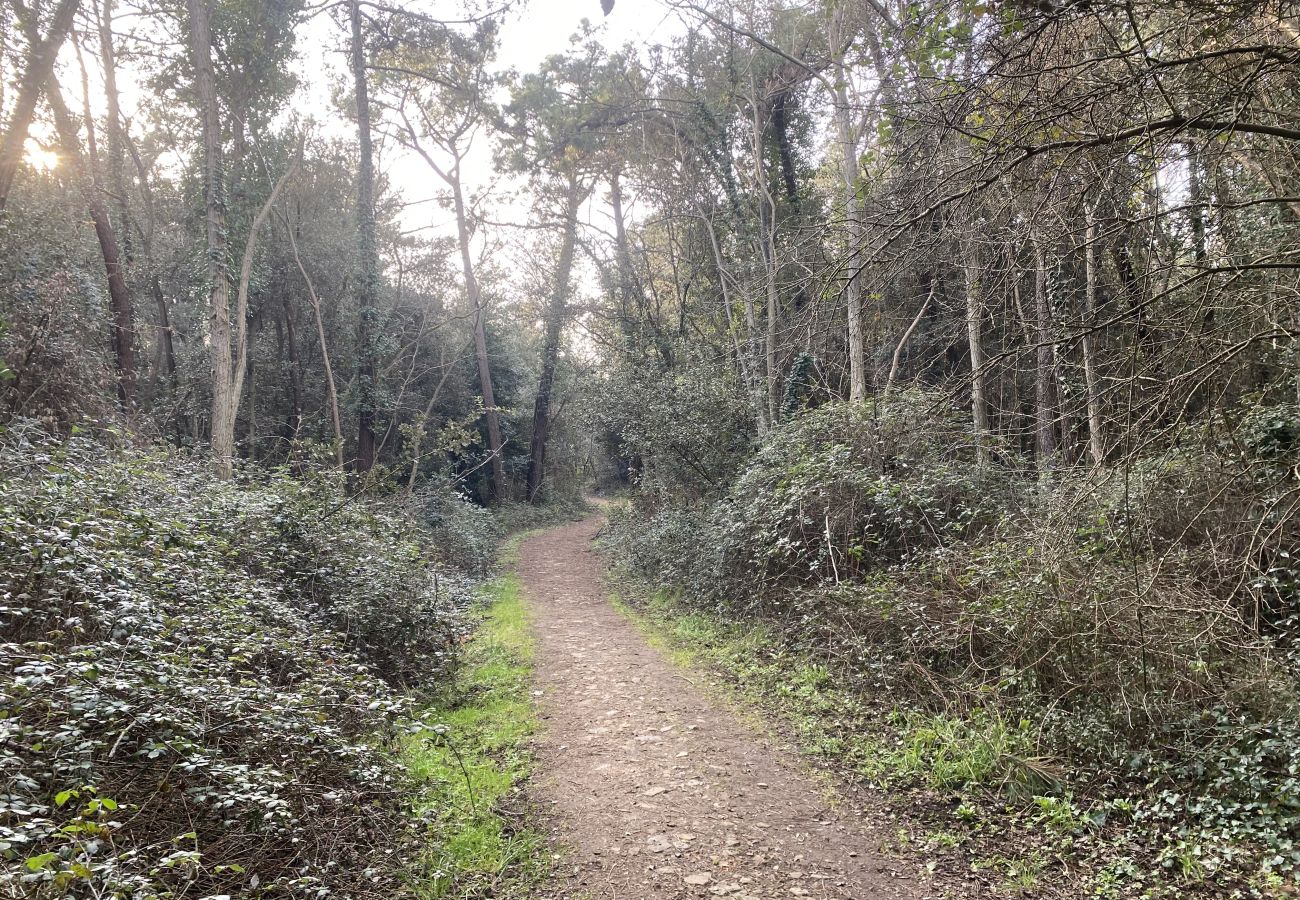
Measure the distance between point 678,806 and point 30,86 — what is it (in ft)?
47.9

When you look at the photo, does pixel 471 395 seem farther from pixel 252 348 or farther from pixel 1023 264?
pixel 1023 264

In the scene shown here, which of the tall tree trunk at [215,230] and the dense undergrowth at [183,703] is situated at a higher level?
the tall tree trunk at [215,230]

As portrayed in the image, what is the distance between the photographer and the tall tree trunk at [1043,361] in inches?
163

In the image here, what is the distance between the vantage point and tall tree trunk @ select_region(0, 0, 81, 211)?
10727mm

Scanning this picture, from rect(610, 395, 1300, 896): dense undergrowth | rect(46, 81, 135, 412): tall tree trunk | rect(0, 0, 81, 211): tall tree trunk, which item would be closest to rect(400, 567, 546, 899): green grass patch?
rect(610, 395, 1300, 896): dense undergrowth

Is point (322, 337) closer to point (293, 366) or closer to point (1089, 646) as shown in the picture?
point (293, 366)

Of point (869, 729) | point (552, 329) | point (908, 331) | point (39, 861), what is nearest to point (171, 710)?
point (39, 861)

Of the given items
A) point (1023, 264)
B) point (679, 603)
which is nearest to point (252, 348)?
point (679, 603)

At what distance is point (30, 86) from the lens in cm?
1106

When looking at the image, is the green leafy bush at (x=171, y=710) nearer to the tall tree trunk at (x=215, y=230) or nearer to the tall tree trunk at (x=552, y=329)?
the tall tree trunk at (x=215, y=230)

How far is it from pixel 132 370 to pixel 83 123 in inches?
279

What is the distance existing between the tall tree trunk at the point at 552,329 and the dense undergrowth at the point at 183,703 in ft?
58.2

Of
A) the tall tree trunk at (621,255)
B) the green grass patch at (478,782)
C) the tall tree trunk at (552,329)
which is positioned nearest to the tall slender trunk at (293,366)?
the tall tree trunk at (552,329)

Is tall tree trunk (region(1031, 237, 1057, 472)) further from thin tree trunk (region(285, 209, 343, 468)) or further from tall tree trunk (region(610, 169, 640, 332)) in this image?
thin tree trunk (region(285, 209, 343, 468))
